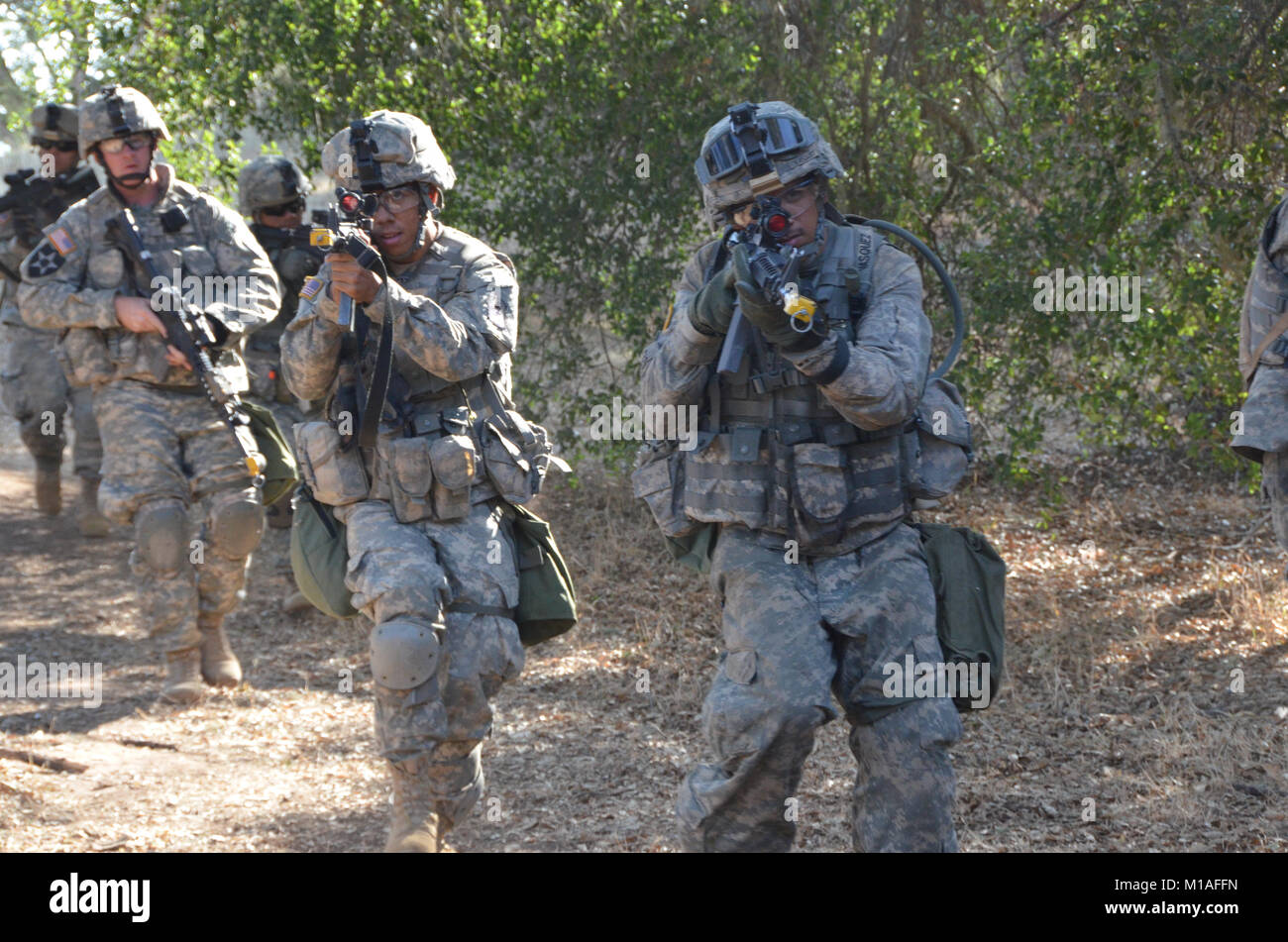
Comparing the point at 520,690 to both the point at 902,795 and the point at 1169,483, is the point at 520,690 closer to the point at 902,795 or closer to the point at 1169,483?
the point at 902,795

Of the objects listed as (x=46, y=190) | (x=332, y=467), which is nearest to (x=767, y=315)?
(x=332, y=467)

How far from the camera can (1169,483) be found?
30.9ft

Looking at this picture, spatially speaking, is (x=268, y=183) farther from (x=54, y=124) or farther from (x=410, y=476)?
(x=410, y=476)

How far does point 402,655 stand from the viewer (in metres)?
4.43

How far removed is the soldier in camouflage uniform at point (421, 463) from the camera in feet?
14.9

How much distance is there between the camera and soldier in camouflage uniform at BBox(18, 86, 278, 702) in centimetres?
662

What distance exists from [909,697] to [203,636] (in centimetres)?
425

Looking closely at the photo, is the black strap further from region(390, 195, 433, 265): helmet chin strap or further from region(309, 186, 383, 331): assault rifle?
region(390, 195, 433, 265): helmet chin strap

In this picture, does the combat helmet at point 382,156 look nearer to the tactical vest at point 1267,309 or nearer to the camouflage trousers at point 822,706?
the camouflage trousers at point 822,706

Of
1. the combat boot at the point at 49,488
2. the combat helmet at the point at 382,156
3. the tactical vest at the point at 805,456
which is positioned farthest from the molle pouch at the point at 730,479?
the combat boot at the point at 49,488

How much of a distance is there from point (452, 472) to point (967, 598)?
166cm

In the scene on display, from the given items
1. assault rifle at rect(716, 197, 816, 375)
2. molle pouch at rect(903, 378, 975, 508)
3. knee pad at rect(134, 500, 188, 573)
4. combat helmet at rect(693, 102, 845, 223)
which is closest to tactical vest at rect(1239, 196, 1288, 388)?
molle pouch at rect(903, 378, 975, 508)

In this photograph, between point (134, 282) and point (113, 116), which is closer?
point (113, 116)

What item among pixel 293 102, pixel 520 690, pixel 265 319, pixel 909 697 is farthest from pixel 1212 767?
pixel 293 102
